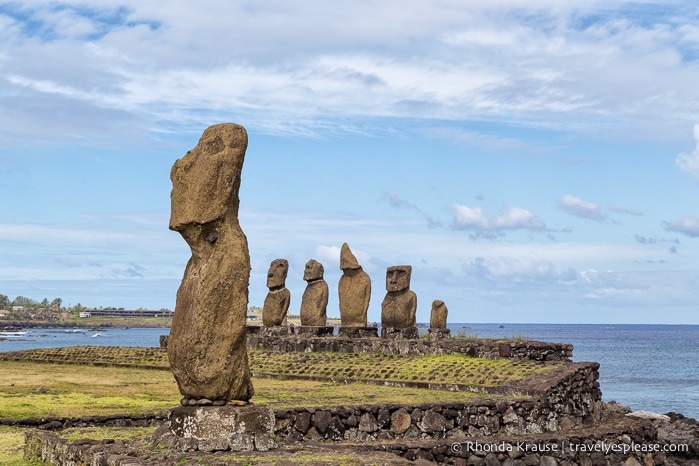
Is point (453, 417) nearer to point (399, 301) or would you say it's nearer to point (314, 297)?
point (399, 301)

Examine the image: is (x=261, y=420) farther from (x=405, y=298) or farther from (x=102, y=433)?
(x=405, y=298)

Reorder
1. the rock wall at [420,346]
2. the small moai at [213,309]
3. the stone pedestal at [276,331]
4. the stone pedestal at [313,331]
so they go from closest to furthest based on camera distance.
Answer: the small moai at [213,309] → the rock wall at [420,346] → the stone pedestal at [313,331] → the stone pedestal at [276,331]

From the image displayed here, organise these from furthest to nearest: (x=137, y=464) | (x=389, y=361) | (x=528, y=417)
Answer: (x=389, y=361)
(x=528, y=417)
(x=137, y=464)

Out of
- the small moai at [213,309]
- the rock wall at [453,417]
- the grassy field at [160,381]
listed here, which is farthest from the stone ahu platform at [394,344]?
the small moai at [213,309]

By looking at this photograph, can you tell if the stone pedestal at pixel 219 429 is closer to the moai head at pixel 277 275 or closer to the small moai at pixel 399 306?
the small moai at pixel 399 306

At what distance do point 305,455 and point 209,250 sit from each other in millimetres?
3065

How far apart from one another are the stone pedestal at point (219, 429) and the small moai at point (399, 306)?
21373 mm

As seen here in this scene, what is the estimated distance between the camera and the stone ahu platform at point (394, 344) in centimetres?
2773

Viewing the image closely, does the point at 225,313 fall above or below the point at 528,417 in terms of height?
above

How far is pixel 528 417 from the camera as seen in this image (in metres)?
20.8

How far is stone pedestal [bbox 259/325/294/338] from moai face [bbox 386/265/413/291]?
14.6ft

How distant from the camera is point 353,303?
1390 inches

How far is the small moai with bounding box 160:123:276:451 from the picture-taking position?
A: 12.6m

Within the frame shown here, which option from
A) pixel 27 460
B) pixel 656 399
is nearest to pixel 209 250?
pixel 27 460
